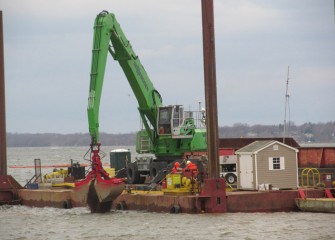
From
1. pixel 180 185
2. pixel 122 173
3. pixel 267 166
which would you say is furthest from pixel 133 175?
pixel 267 166

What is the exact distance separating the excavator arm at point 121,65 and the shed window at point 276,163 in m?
7.90

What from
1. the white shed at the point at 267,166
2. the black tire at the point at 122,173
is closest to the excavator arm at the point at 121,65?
the black tire at the point at 122,173

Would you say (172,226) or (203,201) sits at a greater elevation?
(203,201)

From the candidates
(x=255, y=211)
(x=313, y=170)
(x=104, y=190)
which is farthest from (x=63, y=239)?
(x=313, y=170)

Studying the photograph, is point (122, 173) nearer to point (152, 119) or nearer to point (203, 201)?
point (152, 119)

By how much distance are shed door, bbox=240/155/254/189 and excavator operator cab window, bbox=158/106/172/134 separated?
9.99 metres

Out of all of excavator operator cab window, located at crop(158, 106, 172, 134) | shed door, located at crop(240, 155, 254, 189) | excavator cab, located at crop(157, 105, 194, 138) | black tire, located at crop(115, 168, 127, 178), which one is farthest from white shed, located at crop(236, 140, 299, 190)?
black tire, located at crop(115, 168, 127, 178)

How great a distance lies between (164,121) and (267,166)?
437 inches

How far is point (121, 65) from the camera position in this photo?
5716 centimetres

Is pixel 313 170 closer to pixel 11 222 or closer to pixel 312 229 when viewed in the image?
pixel 312 229

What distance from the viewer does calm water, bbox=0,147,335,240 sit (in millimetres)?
39500

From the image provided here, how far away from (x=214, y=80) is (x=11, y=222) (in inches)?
444

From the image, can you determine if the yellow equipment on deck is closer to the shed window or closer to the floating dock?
the floating dock

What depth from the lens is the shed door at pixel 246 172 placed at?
153ft
